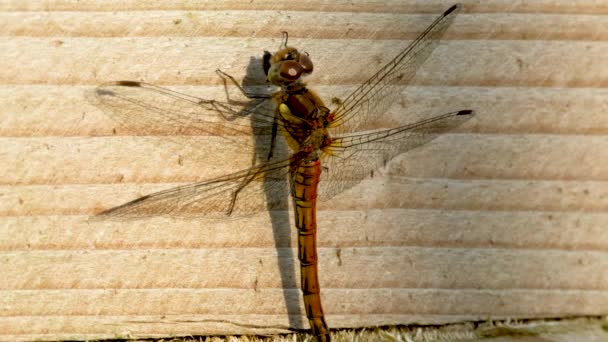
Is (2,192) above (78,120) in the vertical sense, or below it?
below

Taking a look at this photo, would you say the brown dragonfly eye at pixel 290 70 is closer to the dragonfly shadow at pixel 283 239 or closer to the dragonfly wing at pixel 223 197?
the dragonfly shadow at pixel 283 239

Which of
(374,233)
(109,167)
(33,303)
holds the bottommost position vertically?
(33,303)

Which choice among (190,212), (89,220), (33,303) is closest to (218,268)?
(190,212)

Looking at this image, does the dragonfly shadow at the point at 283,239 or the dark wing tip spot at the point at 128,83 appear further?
the dragonfly shadow at the point at 283,239

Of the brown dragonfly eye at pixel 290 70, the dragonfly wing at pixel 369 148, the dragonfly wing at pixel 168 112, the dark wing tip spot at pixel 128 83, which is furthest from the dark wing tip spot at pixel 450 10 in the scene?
the dark wing tip spot at pixel 128 83

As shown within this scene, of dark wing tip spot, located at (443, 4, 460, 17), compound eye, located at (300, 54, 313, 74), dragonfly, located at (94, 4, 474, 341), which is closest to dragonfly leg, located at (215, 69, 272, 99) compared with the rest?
dragonfly, located at (94, 4, 474, 341)

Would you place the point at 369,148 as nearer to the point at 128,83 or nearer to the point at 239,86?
the point at 239,86

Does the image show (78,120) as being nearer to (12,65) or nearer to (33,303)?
(12,65)

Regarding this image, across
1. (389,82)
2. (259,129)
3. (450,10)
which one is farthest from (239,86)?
(450,10)
